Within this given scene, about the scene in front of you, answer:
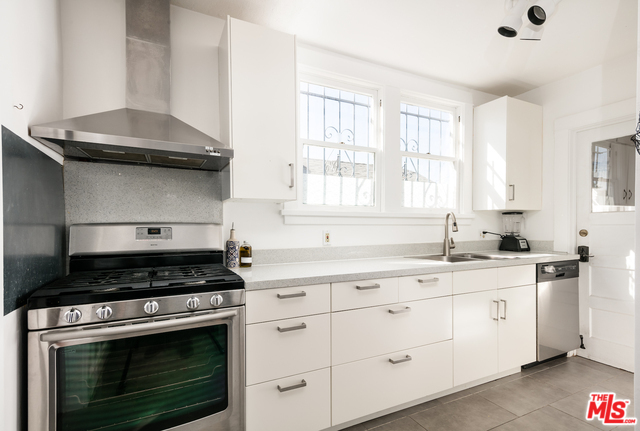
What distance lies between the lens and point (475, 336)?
92.6 inches

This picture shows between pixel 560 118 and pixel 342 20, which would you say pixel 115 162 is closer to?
pixel 342 20

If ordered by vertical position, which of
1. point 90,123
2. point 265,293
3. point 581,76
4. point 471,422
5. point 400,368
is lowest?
point 471,422

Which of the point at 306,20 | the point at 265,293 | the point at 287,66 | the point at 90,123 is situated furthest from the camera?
the point at 306,20

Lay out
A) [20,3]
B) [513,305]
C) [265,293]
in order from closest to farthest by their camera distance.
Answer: [20,3], [265,293], [513,305]

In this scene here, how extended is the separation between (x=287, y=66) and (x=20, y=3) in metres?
1.24

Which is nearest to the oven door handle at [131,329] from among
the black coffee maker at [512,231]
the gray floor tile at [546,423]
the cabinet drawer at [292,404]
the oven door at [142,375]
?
the oven door at [142,375]

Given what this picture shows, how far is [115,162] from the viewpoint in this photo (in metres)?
1.88

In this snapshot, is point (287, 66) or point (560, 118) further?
point (560, 118)

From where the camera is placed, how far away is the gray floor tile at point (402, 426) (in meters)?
1.92

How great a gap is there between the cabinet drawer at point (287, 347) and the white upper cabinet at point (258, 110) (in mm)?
761

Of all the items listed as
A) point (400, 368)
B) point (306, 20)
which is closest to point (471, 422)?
point (400, 368)

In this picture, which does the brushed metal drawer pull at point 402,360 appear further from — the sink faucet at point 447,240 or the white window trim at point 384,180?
the sink faucet at point 447,240

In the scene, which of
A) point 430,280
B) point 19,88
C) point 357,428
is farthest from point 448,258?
point 19,88

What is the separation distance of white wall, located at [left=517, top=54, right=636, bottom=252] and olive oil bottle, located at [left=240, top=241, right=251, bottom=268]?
116 inches
